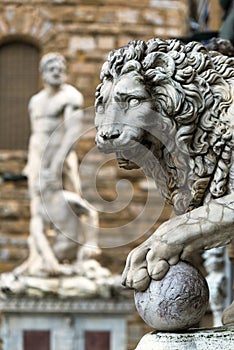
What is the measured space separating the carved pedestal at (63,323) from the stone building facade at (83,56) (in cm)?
330

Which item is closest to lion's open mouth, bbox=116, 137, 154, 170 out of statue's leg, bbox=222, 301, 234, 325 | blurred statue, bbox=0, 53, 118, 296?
statue's leg, bbox=222, 301, 234, 325

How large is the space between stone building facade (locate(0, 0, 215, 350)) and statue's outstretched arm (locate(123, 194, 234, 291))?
878cm

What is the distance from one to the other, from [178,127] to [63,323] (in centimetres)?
563

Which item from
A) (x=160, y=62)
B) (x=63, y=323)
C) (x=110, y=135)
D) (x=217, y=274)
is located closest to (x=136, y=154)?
(x=110, y=135)

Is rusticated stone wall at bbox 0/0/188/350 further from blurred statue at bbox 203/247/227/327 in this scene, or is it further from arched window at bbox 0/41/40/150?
blurred statue at bbox 203/247/227/327

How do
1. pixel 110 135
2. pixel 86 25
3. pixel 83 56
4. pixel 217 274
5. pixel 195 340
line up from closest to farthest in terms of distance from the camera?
pixel 195 340 → pixel 110 135 → pixel 217 274 → pixel 83 56 → pixel 86 25

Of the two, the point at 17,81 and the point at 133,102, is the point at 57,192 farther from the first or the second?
the point at 133,102

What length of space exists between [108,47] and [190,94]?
964 cm

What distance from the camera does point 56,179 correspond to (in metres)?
8.30

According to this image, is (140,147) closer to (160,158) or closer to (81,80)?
(160,158)

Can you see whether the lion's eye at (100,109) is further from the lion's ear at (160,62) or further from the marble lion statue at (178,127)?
the lion's ear at (160,62)

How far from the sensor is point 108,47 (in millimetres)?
11695

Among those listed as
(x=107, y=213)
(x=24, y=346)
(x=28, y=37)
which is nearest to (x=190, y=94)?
(x=24, y=346)

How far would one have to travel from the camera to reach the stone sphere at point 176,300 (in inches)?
81.0
